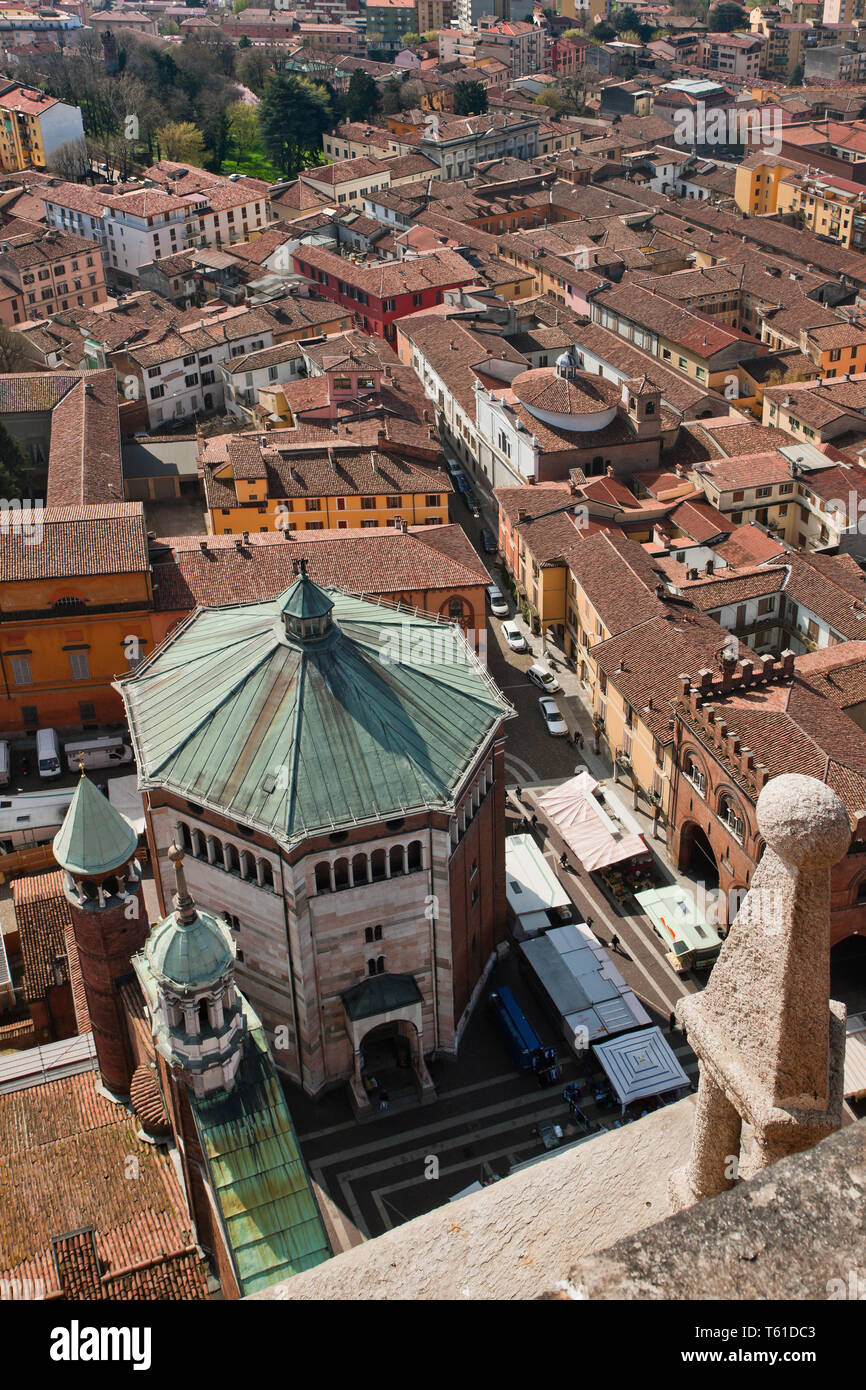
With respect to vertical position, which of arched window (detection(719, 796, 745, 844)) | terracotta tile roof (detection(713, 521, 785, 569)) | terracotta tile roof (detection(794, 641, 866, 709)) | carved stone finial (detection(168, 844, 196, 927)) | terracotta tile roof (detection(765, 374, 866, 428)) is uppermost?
carved stone finial (detection(168, 844, 196, 927))

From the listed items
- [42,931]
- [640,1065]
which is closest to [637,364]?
[640,1065]

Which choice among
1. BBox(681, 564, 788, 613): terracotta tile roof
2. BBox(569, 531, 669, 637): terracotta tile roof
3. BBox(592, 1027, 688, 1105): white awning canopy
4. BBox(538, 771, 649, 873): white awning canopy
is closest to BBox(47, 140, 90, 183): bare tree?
BBox(569, 531, 669, 637): terracotta tile roof

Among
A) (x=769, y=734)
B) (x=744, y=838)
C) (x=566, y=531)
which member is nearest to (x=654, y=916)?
(x=744, y=838)

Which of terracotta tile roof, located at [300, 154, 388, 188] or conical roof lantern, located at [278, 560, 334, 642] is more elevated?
conical roof lantern, located at [278, 560, 334, 642]

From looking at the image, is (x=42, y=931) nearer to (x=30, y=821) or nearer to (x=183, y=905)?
(x=30, y=821)

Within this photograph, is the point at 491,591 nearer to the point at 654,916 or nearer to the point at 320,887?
the point at 654,916

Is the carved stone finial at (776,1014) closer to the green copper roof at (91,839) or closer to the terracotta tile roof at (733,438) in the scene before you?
the green copper roof at (91,839)

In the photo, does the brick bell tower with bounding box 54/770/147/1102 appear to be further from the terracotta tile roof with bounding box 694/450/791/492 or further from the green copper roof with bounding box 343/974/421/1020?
the terracotta tile roof with bounding box 694/450/791/492

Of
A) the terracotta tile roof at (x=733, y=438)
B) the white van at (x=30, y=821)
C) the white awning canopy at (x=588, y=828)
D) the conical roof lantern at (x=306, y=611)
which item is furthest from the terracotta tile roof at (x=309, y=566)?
the terracotta tile roof at (x=733, y=438)
